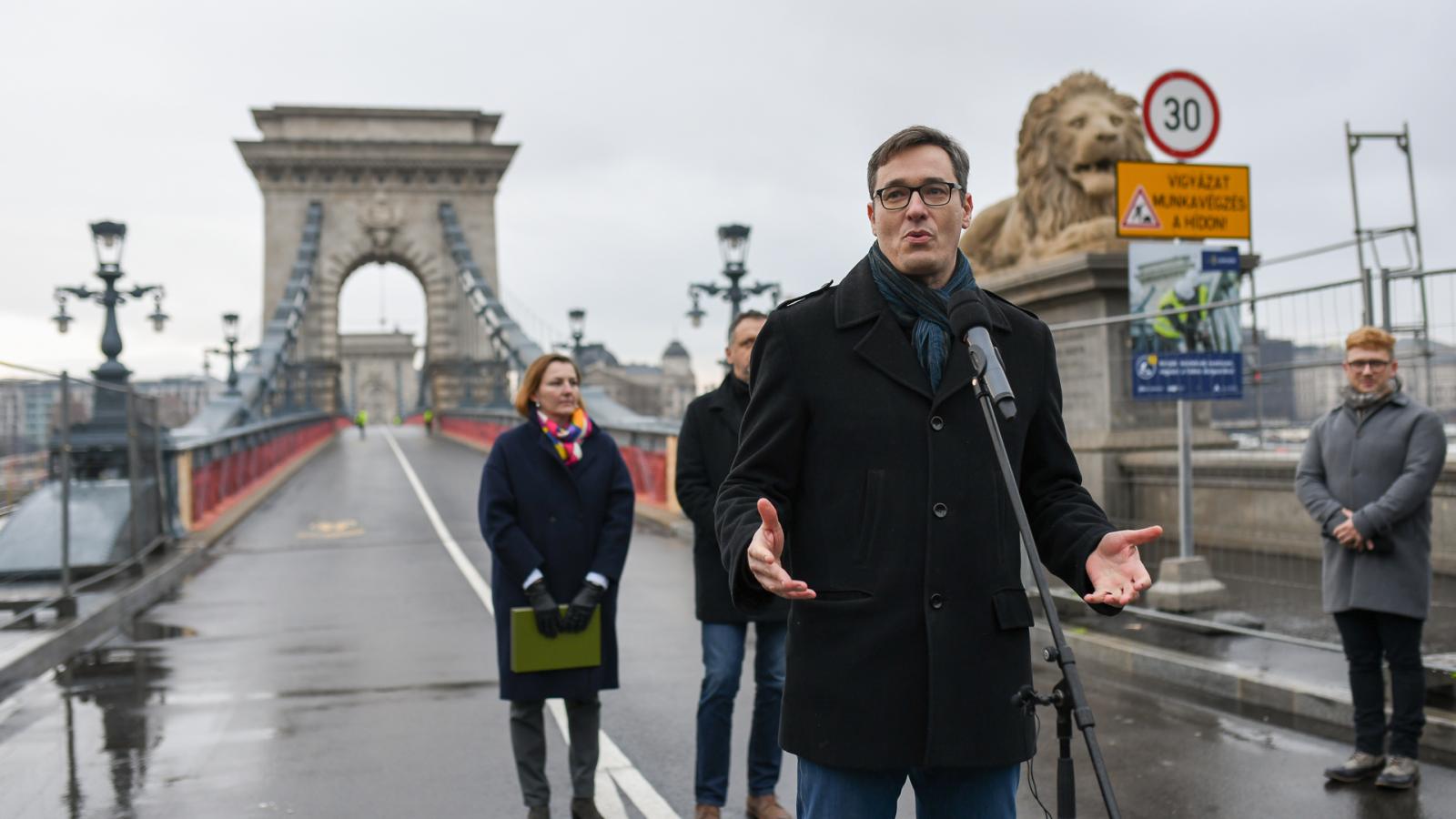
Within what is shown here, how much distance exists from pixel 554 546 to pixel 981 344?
3.03m

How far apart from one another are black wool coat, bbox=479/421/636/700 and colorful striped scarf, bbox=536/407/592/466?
0.03 metres

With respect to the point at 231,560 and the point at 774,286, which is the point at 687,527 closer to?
the point at 231,560

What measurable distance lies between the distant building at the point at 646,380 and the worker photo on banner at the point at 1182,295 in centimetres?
3293

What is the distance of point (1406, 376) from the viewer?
7500 mm

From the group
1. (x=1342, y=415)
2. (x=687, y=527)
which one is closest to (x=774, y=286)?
(x=687, y=527)

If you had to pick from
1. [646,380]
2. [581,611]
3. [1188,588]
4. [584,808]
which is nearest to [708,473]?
[581,611]

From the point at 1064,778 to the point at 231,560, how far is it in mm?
13279

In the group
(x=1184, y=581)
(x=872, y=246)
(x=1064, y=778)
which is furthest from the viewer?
(x=1184, y=581)

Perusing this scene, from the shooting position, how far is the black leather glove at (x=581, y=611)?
512 cm

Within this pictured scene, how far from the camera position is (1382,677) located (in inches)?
214

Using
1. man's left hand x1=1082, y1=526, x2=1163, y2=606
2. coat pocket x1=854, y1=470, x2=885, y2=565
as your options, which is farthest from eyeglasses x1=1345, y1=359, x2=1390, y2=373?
coat pocket x1=854, y1=470, x2=885, y2=565

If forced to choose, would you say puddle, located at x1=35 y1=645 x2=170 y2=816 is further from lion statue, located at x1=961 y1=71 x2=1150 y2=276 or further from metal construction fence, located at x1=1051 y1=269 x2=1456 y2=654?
lion statue, located at x1=961 y1=71 x2=1150 y2=276

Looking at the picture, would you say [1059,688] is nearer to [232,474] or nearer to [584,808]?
[584,808]

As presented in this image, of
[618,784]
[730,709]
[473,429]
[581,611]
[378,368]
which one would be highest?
[378,368]
